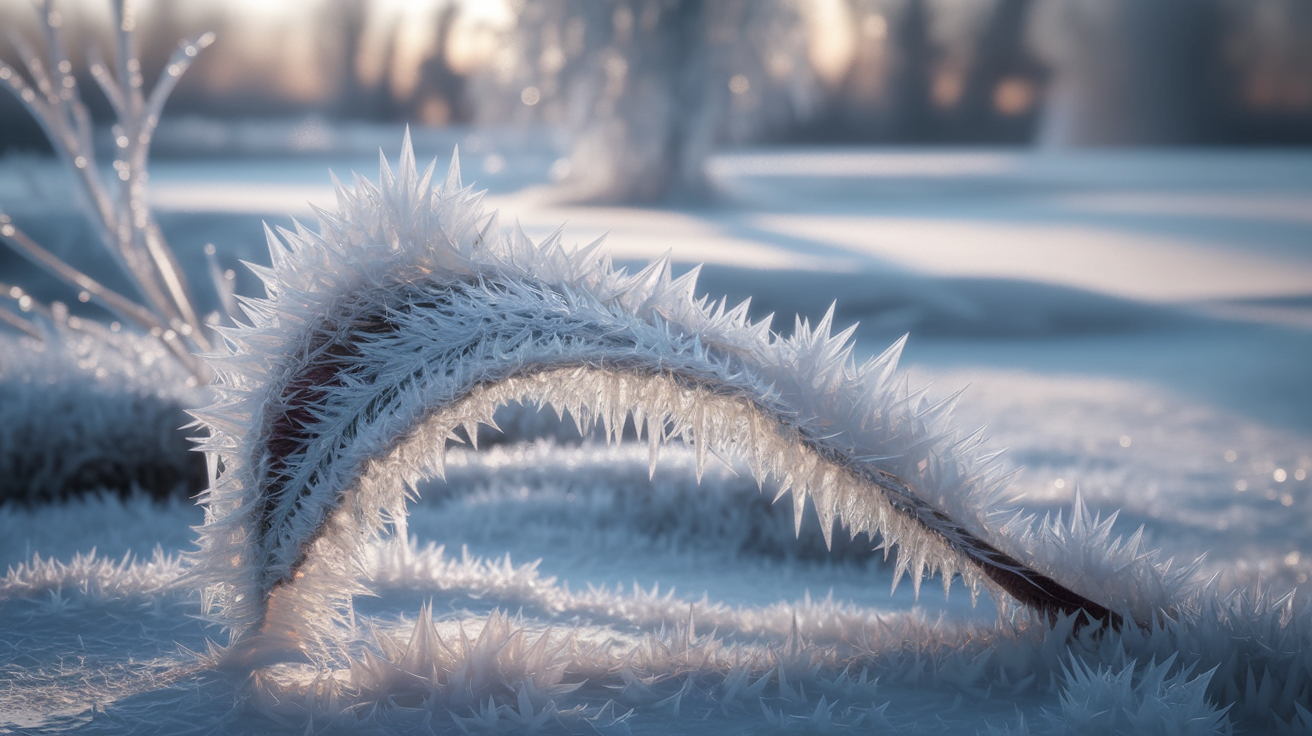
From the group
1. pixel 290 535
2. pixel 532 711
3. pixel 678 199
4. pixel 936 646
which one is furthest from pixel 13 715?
pixel 678 199

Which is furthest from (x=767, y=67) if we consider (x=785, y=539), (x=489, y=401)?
(x=489, y=401)

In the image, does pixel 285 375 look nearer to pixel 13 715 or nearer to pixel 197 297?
pixel 13 715

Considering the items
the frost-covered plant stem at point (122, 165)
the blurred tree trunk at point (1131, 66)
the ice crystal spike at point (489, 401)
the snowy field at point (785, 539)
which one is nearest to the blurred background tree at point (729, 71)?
the blurred tree trunk at point (1131, 66)

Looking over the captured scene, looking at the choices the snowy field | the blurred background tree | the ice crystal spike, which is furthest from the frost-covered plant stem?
the blurred background tree

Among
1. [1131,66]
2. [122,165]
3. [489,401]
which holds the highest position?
[1131,66]

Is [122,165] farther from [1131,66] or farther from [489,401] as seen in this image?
[1131,66]

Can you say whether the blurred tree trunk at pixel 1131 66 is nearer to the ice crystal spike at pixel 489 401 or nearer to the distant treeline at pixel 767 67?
the distant treeline at pixel 767 67
